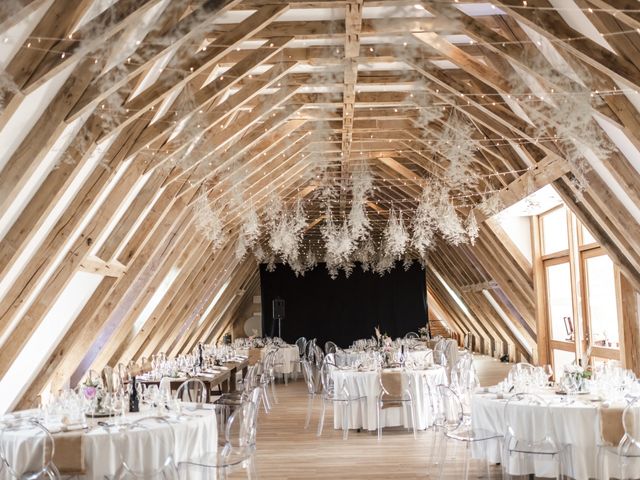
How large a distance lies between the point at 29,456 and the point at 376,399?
4.71 m

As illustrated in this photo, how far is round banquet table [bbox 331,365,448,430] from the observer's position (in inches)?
339

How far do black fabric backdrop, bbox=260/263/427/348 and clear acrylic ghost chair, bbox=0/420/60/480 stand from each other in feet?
48.9

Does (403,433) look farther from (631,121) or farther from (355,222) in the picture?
(631,121)

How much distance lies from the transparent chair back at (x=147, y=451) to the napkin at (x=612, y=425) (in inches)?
133

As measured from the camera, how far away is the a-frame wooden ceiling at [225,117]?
432 centimetres

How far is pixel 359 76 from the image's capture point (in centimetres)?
721

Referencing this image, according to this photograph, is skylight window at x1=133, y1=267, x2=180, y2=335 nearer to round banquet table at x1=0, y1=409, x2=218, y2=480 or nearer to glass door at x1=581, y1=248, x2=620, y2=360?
round banquet table at x1=0, y1=409, x2=218, y2=480

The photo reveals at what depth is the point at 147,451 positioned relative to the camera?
16.6ft

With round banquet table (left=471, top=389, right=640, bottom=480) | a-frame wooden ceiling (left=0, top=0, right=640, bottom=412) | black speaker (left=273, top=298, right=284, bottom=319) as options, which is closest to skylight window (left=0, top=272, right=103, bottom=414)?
a-frame wooden ceiling (left=0, top=0, right=640, bottom=412)

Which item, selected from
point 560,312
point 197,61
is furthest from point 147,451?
point 560,312

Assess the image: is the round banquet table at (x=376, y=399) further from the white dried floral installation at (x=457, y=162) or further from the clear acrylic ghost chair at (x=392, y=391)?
the white dried floral installation at (x=457, y=162)

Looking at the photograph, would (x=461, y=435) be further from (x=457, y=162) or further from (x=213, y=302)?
(x=213, y=302)

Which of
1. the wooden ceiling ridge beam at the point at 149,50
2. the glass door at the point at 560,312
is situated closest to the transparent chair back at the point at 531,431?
the wooden ceiling ridge beam at the point at 149,50

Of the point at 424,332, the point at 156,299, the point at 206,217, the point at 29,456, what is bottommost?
the point at 29,456
